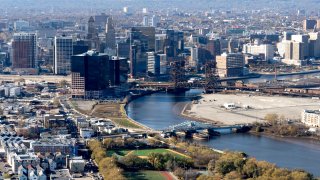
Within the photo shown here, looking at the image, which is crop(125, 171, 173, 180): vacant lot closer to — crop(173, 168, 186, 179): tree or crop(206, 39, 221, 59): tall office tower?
crop(173, 168, 186, 179): tree

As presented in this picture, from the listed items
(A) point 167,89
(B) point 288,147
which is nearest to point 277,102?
(A) point 167,89

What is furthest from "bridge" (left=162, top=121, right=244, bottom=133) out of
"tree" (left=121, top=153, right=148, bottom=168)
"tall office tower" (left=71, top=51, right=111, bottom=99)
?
"tall office tower" (left=71, top=51, right=111, bottom=99)

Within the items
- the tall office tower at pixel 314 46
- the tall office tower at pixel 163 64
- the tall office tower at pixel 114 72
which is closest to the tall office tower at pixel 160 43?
the tall office tower at pixel 163 64

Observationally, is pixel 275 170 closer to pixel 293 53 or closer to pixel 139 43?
pixel 139 43

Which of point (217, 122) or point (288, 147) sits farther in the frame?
point (217, 122)

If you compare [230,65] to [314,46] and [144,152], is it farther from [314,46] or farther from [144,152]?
[144,152]

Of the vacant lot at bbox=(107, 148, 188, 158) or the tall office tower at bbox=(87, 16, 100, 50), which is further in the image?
the tall office tower at bbox=(87, 16, 100, 50)

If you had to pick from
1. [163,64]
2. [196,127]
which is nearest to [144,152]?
[196,127]
